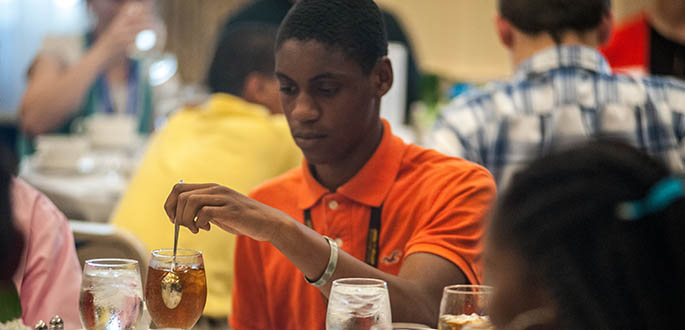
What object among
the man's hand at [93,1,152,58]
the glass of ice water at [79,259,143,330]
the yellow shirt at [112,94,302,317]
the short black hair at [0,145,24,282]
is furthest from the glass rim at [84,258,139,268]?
the man's hand at [93,1,152,58]

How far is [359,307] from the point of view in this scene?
963mm

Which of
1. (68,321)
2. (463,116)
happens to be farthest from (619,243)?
(463,116)

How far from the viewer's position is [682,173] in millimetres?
685

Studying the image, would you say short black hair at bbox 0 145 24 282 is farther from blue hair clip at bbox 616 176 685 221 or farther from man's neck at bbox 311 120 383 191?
blue hair clip at bbox 616 176 685 221

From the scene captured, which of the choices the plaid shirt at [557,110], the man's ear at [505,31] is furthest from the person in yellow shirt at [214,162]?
the man's ear at [505,31]

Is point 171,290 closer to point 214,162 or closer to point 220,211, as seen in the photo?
point 220,211

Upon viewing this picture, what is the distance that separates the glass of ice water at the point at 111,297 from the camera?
104 cm

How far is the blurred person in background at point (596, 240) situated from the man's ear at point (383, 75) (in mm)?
565

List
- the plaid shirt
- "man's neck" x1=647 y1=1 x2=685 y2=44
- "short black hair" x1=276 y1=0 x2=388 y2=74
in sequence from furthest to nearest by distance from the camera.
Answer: "man's neck" x1=647 y1=1 x2=685 y2=44, the plaid shirt, "short black hair" x1=276 y1=0 x2=388 y2=74

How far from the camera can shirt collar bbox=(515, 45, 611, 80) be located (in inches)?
78.7

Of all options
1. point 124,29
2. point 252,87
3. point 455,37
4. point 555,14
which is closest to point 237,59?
point 252,87

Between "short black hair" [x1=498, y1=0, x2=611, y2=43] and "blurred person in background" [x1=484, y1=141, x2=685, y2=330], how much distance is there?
4.52 ft

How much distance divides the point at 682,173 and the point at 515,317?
0.19 meters

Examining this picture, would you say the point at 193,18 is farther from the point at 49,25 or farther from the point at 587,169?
the point at 587,169
